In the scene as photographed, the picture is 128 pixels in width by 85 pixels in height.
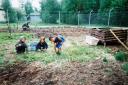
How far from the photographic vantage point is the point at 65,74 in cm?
681

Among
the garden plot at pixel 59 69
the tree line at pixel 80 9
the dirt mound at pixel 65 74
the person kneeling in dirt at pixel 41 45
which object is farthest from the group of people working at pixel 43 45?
the tree line at pixel 80 9

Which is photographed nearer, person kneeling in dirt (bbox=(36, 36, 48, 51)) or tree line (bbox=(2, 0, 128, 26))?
person kneeling in dirt (bbox=(36, 36, 48, 51))

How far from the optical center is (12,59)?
29.0 feet

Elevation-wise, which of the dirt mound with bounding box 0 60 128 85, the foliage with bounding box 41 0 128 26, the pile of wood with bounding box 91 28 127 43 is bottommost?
the dirt mound with bounding box 0 60 128 85

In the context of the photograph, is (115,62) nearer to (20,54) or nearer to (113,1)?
(20,54)

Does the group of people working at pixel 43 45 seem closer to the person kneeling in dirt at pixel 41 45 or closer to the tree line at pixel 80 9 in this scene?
the person kneeling in dirt at pixel 41 45

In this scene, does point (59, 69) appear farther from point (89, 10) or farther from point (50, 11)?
point (50, 11)

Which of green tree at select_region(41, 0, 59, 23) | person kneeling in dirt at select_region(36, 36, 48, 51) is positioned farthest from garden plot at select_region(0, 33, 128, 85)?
green tree at select_region(41, 0, 59, 23)

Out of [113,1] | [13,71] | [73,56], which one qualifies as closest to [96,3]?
[113,1]

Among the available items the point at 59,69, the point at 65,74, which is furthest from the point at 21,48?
the point at 65,74

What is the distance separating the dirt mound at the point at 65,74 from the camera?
20.4 feet

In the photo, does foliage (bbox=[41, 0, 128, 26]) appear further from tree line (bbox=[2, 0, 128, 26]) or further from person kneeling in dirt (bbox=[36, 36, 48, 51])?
person kneeling in dirt (bbox=[36, 36, 48, 51])

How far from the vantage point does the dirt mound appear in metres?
6.21

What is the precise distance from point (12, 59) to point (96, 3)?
28145 mm
